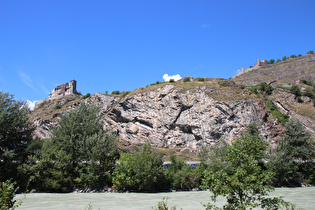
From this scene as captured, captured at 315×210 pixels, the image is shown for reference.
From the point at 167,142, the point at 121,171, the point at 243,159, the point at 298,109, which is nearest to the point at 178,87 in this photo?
the point at 167,142

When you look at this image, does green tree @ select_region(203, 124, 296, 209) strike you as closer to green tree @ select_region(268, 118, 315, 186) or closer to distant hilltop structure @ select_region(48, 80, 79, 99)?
green tree @ select_region(268, 118, 315, 186)

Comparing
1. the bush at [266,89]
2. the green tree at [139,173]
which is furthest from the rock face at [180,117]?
the green tree at [139,173]

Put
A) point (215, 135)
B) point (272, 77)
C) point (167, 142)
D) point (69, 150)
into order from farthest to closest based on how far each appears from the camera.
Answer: point (272, 77) → point (167, 142) → point (215, 135) → point (69, 150)

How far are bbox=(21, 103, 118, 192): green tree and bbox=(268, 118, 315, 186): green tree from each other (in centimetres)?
2062

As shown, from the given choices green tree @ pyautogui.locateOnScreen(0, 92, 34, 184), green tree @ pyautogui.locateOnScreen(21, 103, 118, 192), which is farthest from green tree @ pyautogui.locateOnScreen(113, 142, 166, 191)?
green tree @ pyautogui.locateOnScreen(0, 92, 34, 184)

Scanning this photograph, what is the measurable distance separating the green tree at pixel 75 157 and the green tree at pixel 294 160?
2062 cm

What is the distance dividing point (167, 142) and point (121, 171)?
31302 mm

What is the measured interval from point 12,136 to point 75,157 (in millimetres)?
6718

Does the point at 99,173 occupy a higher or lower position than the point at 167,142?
lower

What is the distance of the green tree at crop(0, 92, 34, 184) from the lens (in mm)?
20828

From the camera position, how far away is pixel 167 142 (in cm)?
5378

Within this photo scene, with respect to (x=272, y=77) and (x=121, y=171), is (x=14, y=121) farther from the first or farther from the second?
(x=272, y=77)

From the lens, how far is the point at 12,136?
2242cm

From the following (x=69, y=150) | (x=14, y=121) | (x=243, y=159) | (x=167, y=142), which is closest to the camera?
(x=243, y=159)
